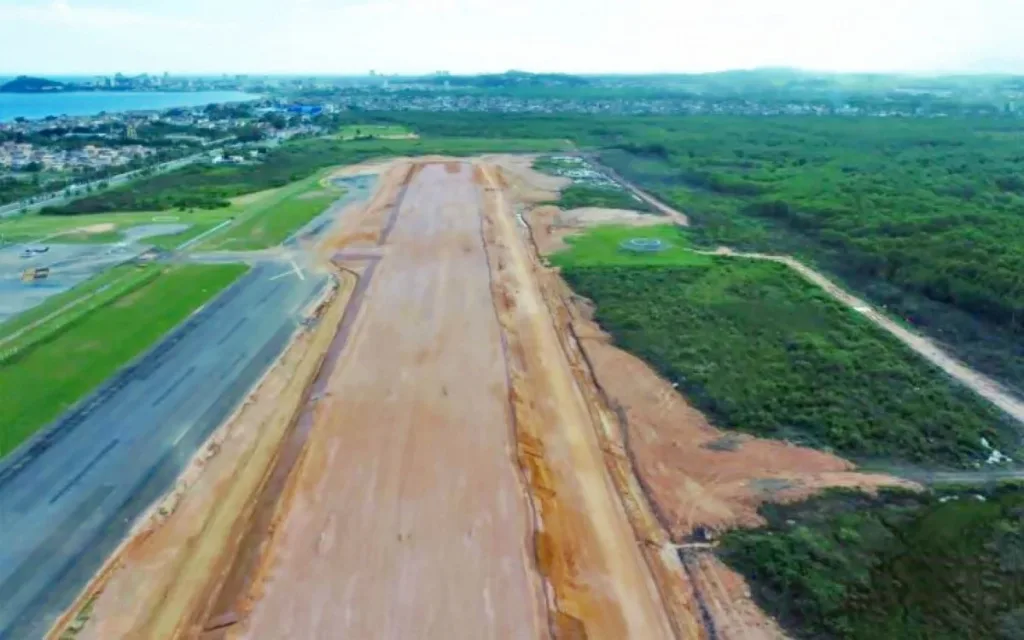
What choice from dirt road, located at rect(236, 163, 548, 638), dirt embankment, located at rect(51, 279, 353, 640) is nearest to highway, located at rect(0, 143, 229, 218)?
dirt road, located at rect(236, 163, 548, 638)

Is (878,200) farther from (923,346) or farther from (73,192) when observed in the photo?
(73,192)

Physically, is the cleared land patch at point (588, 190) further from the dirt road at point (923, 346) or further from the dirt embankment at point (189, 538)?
the dirt embankment at point (189, 538)

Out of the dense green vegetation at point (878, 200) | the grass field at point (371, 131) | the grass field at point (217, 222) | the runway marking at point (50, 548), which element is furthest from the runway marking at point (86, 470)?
the grass field at point (371, 131)

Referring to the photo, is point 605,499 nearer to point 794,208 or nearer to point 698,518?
point 698,518

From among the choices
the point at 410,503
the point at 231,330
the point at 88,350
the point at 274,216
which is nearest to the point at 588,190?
the point at 274,216

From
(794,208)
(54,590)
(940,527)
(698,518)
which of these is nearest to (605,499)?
(698,518)

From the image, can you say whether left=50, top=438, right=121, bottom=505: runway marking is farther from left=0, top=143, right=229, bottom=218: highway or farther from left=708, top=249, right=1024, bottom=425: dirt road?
left=0, top=143, right=229, bottom=218: highway

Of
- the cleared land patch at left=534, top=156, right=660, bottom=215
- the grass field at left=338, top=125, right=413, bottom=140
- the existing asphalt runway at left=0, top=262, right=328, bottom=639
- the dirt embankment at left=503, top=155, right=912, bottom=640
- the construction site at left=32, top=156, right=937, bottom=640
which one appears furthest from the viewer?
the grass field at left=338, top=125, right=413, bottom=140
